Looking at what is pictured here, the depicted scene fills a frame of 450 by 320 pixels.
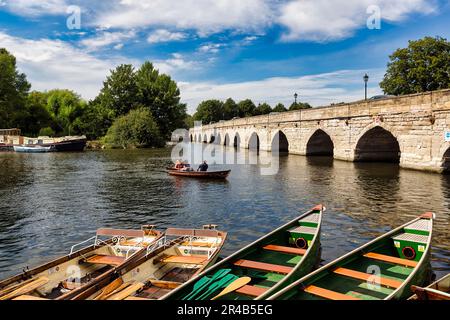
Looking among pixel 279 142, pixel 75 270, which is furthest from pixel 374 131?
pixel 75 270

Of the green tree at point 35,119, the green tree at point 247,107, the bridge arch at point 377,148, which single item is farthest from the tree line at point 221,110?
the bridge arch at point 377,148

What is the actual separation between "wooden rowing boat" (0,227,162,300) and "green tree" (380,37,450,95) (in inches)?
2008

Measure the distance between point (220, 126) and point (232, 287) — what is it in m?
69.2

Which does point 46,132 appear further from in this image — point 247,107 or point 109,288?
point 109,288

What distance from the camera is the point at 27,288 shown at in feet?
22.0

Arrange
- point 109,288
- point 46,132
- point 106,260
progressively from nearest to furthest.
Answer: point 109,288 → point 106,260 → point 46,132

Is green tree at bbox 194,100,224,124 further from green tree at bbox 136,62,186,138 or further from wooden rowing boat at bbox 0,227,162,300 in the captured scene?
wooden rowing boat at bbox 0,227,162,300

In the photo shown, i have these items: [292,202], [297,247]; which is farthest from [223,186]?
[297,247]

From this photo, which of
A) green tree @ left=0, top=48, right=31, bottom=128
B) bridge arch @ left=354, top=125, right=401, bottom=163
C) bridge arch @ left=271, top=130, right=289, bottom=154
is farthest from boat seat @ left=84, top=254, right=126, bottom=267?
green tree @ left=0, top=48, right=31, bottom=128

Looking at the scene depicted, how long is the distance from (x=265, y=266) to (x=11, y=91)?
68.9m

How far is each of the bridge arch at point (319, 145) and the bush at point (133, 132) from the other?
3386 centimetres

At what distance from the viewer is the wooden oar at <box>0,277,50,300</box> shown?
6.32 metres

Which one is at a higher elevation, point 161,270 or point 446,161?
point 446,161
